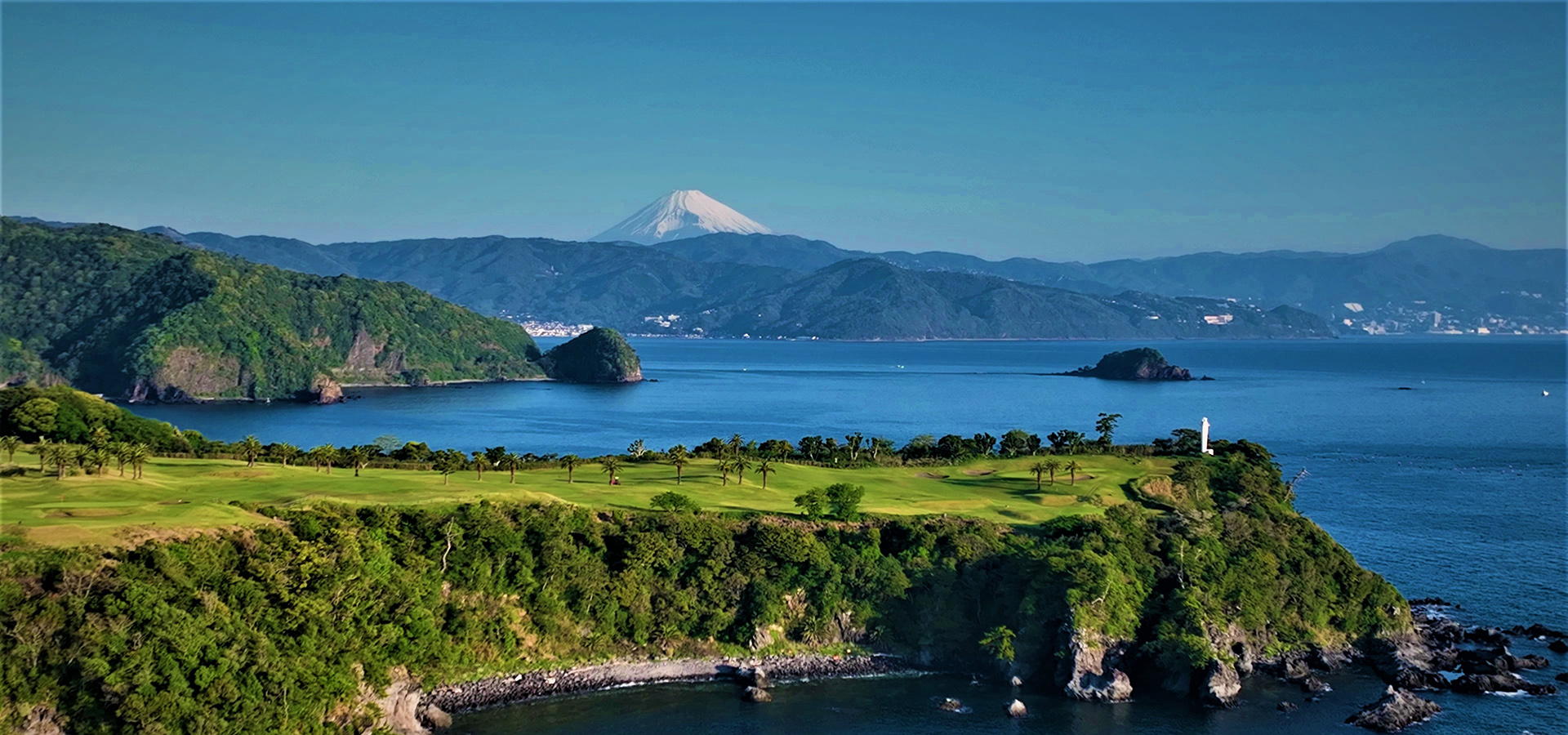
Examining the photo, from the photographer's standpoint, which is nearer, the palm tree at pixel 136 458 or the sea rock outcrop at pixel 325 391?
the palm tree at pixel 136 458

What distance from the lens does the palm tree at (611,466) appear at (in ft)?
218

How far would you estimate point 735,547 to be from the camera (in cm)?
5338

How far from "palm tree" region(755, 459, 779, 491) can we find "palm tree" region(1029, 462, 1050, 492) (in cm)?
1399

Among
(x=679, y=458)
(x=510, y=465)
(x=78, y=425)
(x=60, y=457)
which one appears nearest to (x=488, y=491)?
(x=510, y=465)

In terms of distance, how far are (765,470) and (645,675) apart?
1714 centimetres

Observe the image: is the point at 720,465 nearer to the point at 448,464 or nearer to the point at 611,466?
the point at 611,466

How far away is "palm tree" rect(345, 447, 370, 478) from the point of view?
211 feet

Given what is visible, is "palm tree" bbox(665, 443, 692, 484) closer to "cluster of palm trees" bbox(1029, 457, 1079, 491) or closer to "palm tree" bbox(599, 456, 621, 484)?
"palm tree" bbox(599, 456, 621, 484)

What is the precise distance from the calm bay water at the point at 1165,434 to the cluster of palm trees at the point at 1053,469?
16.4 meters

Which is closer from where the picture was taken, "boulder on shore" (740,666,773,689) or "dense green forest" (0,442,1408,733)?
"dense green forest" (0,442,1408,733)

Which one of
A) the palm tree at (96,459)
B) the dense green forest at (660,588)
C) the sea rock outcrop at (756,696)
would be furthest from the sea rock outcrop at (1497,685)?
the palm tree at (96,459)

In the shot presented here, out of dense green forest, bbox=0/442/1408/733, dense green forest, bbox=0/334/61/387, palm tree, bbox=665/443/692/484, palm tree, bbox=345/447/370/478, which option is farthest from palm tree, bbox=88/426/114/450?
dense green forest, bbox=0/334/61/387

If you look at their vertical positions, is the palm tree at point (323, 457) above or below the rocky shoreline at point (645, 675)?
above

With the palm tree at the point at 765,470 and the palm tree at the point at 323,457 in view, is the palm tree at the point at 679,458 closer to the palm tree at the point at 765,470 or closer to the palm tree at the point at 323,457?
the palm tree at the point at 765,470
